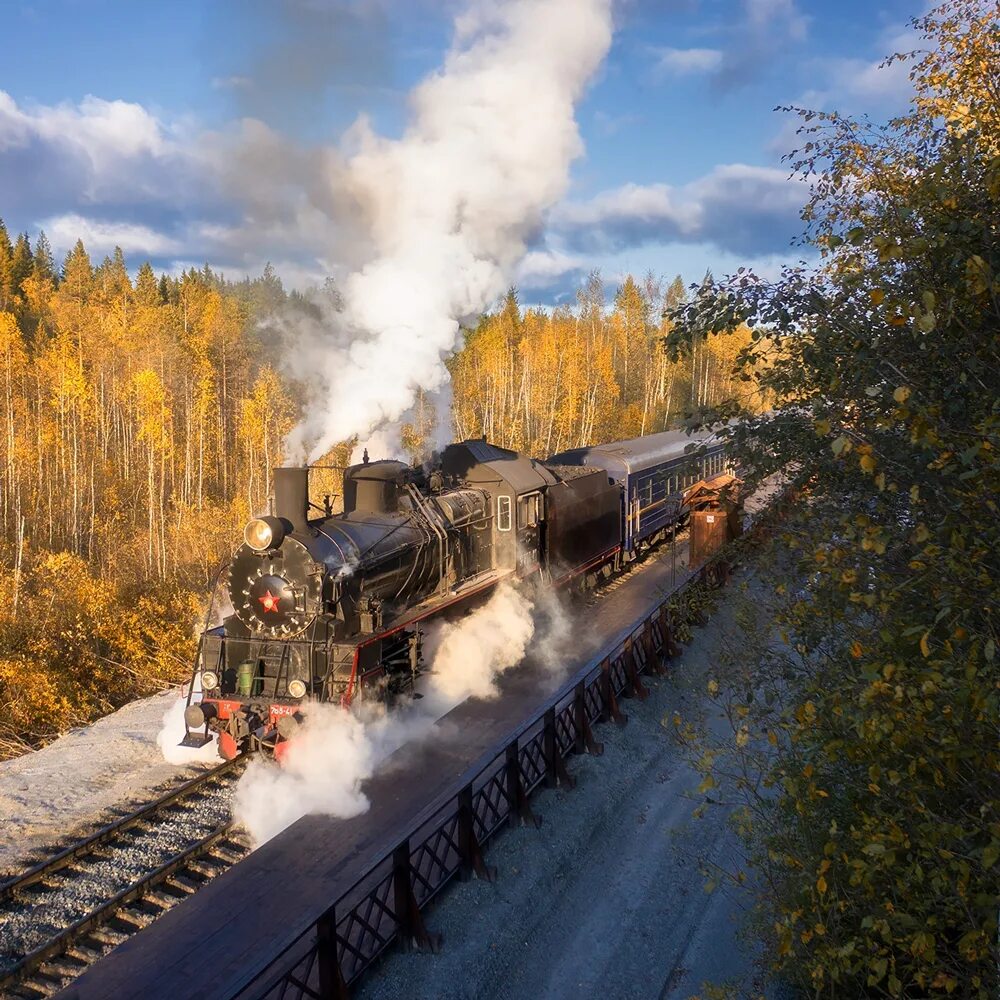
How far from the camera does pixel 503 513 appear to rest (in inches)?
552

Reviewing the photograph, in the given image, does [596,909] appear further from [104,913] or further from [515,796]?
[104,913]

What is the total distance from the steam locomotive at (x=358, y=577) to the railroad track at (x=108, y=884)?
3.58 ft

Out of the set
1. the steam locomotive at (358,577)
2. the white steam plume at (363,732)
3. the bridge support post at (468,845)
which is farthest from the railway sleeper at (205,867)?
the bridge support post at (468,845)

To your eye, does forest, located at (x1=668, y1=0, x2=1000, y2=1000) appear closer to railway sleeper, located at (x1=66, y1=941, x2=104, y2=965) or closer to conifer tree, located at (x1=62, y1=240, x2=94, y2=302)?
railway sleeper, located at (x1=66, y1=941, x2=104, y2=965)

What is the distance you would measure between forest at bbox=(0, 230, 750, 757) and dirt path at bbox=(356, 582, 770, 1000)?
15.5 feet

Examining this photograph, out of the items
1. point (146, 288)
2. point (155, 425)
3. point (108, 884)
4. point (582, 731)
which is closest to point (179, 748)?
point (108, 884)

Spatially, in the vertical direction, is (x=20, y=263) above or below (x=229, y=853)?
above

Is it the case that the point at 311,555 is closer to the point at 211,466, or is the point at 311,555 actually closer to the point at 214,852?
the point at 214,852

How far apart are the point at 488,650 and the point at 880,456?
9.63 m

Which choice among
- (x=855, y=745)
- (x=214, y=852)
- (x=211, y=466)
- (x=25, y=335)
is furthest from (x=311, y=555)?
(x=25, y=335)

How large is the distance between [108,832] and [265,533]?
3.56 meters

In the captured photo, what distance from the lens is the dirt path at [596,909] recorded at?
6.57 meters

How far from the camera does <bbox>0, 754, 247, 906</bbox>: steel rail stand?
7.37 meters

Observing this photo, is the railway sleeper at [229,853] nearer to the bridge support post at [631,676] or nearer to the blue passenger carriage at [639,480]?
the bridge support post at [631,676]
